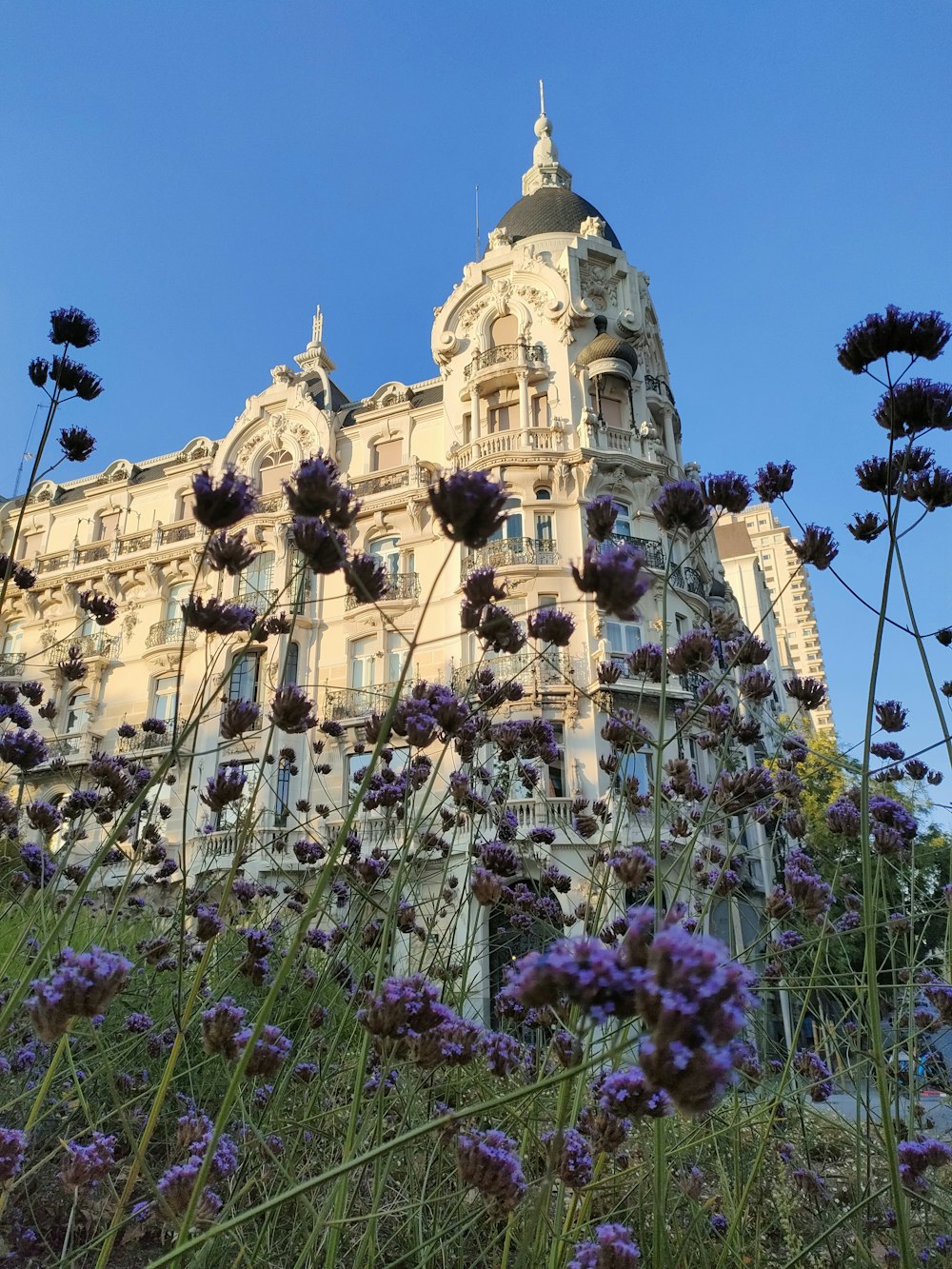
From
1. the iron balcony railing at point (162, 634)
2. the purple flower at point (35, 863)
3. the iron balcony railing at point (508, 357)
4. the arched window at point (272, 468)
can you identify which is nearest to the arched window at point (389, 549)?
the arched window at point (272, 468)

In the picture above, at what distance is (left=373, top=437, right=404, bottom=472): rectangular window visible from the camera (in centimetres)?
2164

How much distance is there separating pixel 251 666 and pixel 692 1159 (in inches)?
712

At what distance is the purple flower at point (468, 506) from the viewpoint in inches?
55.6

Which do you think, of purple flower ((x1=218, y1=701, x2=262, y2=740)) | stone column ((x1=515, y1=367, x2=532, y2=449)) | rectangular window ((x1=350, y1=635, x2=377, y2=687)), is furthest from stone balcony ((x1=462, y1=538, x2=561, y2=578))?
purple flower ((x1=218, y1=701, x2=262, y2=740))

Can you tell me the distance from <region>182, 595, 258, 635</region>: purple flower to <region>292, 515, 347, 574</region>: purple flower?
0.43 m

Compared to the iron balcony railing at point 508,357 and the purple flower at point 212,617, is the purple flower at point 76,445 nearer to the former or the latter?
the purple flower at point 212,617

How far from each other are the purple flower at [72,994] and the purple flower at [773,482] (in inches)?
100

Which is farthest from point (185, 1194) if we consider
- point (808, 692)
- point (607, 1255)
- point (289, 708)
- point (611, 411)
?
point (611, 411)

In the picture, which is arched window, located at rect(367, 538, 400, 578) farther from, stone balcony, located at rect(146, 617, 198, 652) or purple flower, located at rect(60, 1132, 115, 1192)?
purple flower, located at rect(60, 1132, 115, 1192)

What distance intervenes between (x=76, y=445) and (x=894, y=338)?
2.92m

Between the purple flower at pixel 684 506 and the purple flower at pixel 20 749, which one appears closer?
the purple flower at pixel 684 506

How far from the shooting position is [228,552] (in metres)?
2.09

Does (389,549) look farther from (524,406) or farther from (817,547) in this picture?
(817,547)

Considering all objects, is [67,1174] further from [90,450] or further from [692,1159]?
[90,450]
